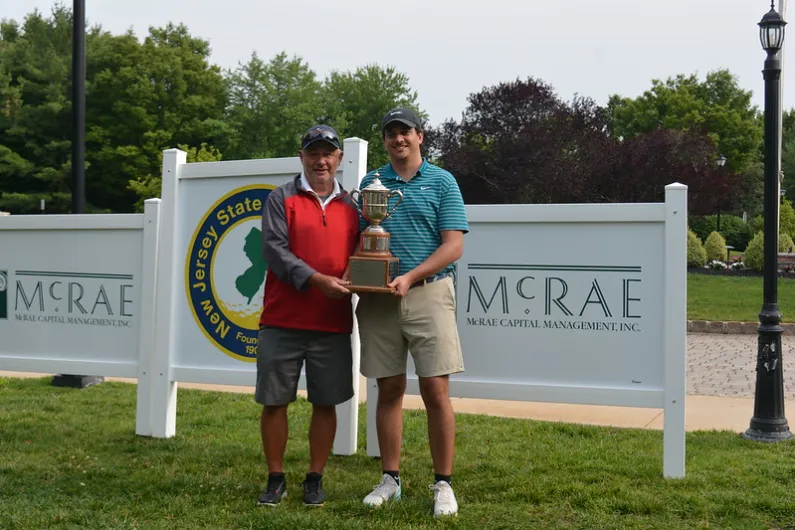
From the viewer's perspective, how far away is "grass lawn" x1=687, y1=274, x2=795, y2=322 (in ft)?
51.3

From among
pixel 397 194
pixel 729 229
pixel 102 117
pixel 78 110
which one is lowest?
pixel 397 194

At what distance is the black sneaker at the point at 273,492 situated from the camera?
4.38 meters

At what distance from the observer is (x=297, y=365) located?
441 cm

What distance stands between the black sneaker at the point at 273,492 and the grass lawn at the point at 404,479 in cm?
7

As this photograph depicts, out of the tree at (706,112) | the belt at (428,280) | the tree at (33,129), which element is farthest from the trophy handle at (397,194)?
the tree at (706,112)

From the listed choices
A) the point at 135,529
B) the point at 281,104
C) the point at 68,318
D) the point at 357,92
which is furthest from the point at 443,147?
the point at 135,529

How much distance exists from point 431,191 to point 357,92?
184ft

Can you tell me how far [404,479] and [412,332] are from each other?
1.11 metres

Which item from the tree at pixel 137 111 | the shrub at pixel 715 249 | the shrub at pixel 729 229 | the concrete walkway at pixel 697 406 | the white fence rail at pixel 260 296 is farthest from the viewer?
the tree at pixel 137 111

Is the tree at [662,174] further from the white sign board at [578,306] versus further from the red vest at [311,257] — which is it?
the red vest at [311,257]

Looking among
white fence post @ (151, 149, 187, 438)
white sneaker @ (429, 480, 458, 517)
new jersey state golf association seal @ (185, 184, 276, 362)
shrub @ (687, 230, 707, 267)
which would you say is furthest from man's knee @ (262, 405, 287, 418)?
shrub @ (687, 230, 707, 267)

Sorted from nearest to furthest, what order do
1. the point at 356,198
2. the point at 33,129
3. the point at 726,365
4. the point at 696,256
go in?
the point at 356,198, the point at 726,365, the point at 696,256, the point at 33,129

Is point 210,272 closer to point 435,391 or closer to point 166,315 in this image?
point 166,315

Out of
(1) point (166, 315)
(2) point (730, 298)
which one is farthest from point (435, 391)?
(2) point (730, 298)
